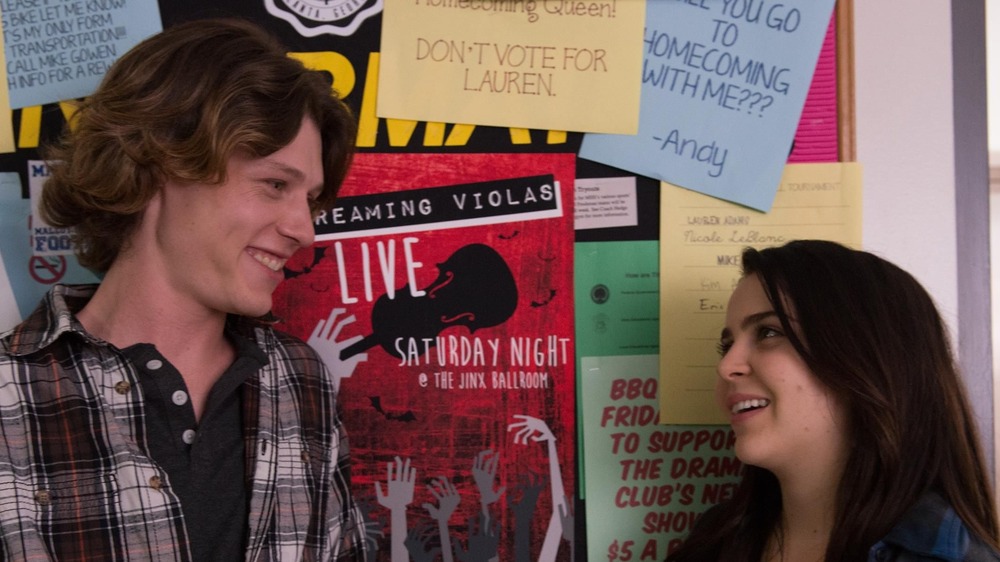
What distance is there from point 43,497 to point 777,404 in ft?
2.60

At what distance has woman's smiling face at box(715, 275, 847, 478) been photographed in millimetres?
995

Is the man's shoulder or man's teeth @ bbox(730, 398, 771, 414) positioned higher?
the man's shoulder

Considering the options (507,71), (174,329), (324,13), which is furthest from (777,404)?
(324,13)

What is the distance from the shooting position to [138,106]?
1.00 meters

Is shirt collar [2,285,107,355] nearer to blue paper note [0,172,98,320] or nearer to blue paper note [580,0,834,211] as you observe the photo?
blue paper note [0,172,98,320]

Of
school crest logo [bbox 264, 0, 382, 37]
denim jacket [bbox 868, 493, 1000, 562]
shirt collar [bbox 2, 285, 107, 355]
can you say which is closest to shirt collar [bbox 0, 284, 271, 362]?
shirt collar [bbox 2, 285, 107, 355]

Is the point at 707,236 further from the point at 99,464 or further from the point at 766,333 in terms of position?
the point at 99,464

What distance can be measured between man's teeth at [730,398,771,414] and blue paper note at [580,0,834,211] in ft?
1.07

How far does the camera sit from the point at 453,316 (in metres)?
1.25

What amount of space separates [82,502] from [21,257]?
0.48 m

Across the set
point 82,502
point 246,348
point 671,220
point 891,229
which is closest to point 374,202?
point 246,348

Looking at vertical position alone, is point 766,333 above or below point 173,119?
below

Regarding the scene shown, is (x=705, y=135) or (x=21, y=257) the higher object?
(x=705, y=135)

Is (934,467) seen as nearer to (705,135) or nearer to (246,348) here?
(705,135)
